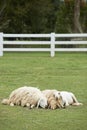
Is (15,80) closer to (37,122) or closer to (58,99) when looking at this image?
(58,99)

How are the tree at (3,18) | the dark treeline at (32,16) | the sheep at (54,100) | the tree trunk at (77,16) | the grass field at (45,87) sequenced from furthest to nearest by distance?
the dark treeline at (32,16)
the tree at (3,18)
the tree trunk at (77,16)
the sheep at (54,100)
the grass field at (45,87)

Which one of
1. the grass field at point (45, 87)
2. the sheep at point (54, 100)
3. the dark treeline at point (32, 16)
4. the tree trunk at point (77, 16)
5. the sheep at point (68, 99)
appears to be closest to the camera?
the grass field at point (45, 87)

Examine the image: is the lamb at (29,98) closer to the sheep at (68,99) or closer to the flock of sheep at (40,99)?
the flock of sheep at (40,99)

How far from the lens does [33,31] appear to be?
42656mm

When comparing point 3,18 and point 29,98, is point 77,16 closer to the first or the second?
point 3,18

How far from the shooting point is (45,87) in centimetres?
1145

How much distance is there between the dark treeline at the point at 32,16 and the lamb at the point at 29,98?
2544cm

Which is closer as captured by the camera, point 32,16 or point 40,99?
point 40,99

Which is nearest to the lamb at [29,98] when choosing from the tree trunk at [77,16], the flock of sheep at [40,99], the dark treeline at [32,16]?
the flock of sheep at [40,99]

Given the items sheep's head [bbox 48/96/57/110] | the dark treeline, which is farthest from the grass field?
the dark treeline

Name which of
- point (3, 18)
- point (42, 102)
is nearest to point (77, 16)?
point (3, 18)

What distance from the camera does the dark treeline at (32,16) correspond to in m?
A: 36.7

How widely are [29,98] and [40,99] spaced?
267mm

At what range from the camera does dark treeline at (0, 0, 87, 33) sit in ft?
120
